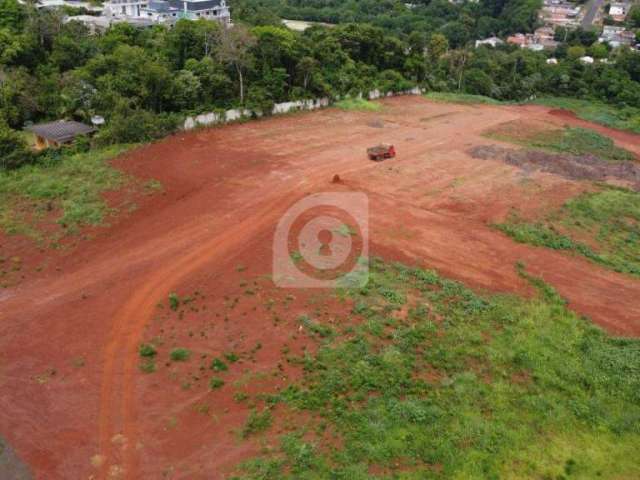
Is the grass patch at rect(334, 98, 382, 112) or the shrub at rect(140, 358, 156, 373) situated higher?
the grass patch at rect(334, 98, 382, 112)

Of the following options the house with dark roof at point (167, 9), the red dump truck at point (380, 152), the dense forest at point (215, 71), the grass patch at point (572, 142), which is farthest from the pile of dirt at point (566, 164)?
the house with dark roof at point (167, 9)

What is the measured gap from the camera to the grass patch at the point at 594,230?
2039cm

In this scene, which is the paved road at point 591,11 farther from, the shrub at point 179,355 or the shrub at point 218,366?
the shrub at point 179,355

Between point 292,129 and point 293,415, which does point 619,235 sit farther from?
point 292,129

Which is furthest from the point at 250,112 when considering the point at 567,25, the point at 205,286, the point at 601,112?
the point at 567,25

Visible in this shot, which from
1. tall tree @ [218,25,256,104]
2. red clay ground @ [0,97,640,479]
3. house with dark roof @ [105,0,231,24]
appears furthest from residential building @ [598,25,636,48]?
tall tree @ [218,25,256,104]

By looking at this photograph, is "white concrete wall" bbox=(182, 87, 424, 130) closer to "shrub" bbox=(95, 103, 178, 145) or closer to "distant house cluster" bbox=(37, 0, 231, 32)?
"shrub" bbox=(95, 103, 178, 145)

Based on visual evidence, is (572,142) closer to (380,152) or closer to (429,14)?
(380,152)

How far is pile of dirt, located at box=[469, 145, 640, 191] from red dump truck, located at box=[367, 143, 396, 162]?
5.14 meters

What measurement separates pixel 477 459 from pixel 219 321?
24.0ft

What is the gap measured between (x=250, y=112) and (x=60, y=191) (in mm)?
14925

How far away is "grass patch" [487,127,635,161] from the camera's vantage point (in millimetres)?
33312

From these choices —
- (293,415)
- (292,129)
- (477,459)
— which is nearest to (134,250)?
(293,415)

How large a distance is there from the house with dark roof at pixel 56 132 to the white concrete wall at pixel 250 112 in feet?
18.3
